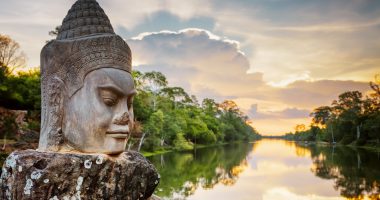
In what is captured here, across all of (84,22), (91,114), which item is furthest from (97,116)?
(84,22)

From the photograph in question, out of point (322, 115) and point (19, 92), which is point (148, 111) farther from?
point (322, 115)

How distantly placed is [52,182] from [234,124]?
314ft

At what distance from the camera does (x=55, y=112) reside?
4215 millimetres

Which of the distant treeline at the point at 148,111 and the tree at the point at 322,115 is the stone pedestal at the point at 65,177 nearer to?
the distant treeline at the point at 148,111

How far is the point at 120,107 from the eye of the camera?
4.29 metres

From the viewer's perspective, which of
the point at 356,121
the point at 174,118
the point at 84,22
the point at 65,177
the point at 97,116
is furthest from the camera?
the point at 356,121

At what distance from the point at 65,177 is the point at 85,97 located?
3.12 ft

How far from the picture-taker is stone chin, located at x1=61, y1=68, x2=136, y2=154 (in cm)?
416

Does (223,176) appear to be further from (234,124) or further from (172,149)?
(234,124)

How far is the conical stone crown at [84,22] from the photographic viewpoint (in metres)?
4.45

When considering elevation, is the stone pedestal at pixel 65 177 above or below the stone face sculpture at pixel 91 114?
below

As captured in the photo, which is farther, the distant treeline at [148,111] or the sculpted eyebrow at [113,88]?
the distant treeline at [148,111]

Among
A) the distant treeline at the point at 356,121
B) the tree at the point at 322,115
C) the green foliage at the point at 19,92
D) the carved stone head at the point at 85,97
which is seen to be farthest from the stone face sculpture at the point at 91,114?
the tree at the point at 322,115

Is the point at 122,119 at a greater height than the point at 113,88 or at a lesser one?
lesser
